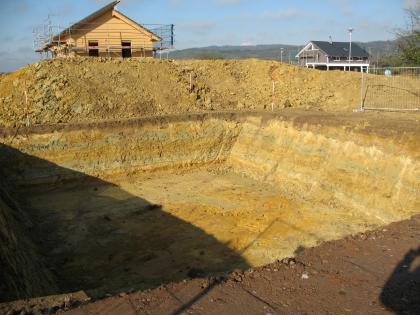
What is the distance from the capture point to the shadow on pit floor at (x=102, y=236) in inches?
391

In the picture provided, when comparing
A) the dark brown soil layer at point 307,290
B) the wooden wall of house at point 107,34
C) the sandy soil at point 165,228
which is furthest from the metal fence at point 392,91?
the dark brown soil layer at point 307,290

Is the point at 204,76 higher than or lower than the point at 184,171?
higher

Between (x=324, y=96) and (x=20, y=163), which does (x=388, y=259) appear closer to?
(x=20, y=163)

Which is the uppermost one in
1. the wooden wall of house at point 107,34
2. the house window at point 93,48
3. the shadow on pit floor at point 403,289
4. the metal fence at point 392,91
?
the wooden wall of house at point 107,34

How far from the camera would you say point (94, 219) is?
13.3 m

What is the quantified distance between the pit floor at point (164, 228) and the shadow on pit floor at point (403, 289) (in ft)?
14.7

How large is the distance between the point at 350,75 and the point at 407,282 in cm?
2052

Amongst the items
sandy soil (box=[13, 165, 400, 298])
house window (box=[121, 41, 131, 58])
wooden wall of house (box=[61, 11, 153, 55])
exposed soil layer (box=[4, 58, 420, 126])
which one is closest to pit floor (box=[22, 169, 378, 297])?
sandy soil (box=[13, 165, 400, 298])

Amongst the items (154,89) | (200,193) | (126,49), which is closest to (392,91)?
(154,89)

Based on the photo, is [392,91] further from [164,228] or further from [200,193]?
[164,228]

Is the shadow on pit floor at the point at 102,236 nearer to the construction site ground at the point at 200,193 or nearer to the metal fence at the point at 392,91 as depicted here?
the construction site ground at the point at 200,193

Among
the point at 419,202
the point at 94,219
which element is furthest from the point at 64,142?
the point at 419,202

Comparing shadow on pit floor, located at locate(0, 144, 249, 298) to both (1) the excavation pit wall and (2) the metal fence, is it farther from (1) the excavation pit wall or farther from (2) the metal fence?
(2) the metal fence

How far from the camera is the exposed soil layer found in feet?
58.9
